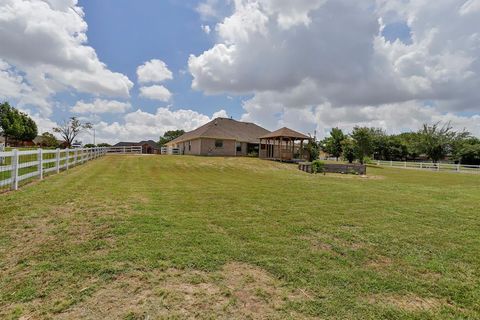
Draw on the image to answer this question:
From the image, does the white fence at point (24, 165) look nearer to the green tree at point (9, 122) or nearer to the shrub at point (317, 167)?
the shrub at point (317, 167)

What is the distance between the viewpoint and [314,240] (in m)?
4.33

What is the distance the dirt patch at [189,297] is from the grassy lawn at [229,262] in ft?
0.04

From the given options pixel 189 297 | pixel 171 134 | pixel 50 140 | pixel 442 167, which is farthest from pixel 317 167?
pixel 171 134

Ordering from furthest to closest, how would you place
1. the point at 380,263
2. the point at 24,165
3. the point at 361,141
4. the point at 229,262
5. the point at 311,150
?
1. the point at 361,141
2. the point at 311,150
3. the point at 24,165
4. the point at 380,263
5. the point at 229,262

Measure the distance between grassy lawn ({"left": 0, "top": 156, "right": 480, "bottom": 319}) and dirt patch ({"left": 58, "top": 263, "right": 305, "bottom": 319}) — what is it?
11 millimetres

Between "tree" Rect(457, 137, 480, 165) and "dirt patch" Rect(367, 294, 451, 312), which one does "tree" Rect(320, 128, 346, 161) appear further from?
"dirt patch" Rect(367, 294, 451, 312)

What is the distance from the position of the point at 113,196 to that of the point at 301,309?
19.3ft

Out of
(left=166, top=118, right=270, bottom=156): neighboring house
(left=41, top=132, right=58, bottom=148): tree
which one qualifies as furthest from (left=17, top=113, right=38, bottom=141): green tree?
(left=166, top=118, right=270, bottom=156): neighboring house

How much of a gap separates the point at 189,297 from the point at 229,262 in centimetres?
85

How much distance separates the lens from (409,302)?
8.98 ft

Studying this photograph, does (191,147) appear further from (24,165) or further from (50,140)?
(50,140)

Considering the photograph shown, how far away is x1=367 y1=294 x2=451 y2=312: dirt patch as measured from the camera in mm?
2643

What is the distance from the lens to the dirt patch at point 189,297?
2.42 meters

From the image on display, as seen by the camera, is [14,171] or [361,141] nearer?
[14,171]
